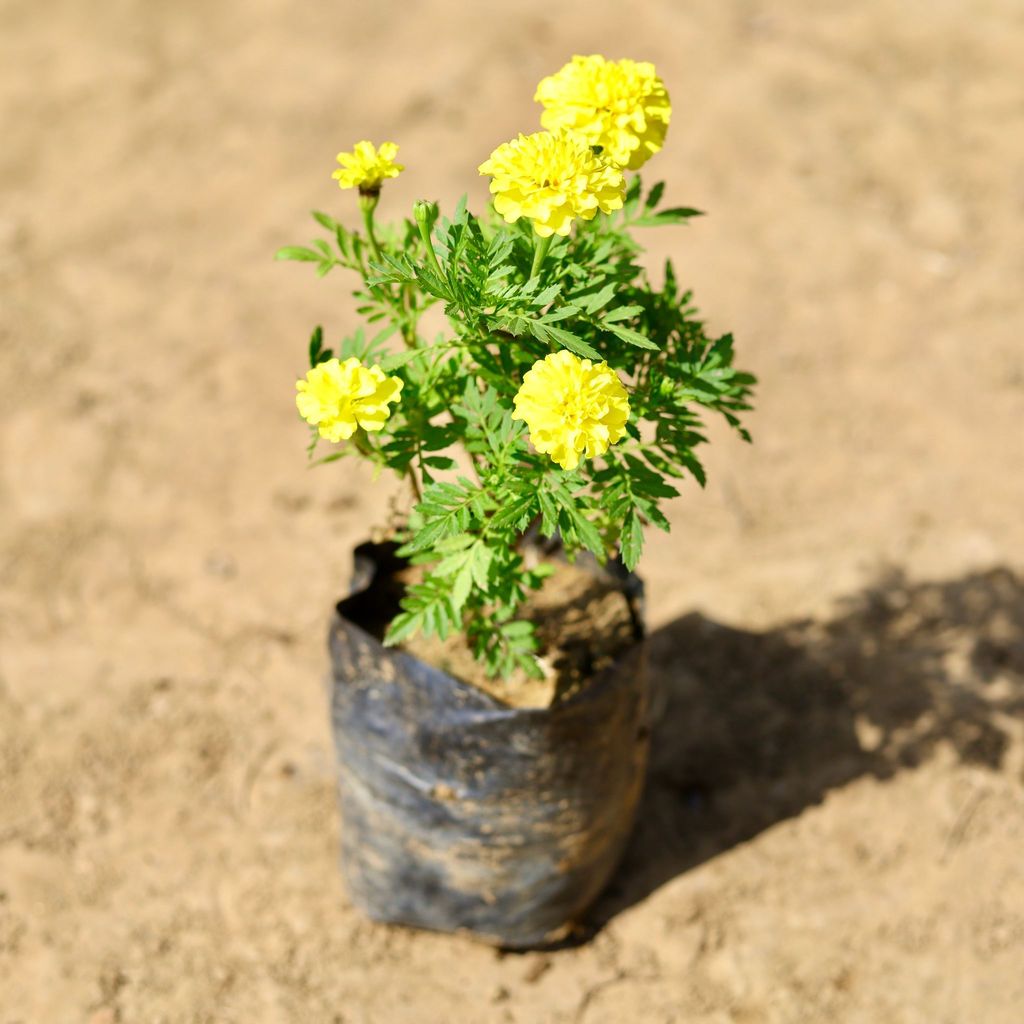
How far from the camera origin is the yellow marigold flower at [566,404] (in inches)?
72.8

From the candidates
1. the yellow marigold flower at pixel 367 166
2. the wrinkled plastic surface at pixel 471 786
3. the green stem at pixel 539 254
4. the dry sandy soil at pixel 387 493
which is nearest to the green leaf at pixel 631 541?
the green stem at pixel 539 254

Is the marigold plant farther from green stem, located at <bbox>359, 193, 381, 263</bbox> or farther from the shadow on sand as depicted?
the shadow on sand

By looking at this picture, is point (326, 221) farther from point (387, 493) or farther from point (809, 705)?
point (809, 705)

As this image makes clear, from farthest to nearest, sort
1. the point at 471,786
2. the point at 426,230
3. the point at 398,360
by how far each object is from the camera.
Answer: the point at 471,786 → the point at 398,360 → the point at 426,230

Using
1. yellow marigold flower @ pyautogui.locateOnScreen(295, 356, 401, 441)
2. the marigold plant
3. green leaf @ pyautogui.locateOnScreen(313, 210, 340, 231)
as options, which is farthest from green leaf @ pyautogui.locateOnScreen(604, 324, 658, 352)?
green leaf @ pyautogui.locateOnScreen(313, 210, 340, 231)

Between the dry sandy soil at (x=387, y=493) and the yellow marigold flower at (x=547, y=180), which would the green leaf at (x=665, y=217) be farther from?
the dry sandy soil at (x=387, y=493)

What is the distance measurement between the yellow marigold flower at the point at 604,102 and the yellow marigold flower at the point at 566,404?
Result: 15.3 inches

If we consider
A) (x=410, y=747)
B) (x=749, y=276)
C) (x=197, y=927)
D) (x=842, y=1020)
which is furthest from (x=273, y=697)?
(x=749, y=276)

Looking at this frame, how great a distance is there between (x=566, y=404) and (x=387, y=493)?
2.45m

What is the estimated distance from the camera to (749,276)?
4953 mm

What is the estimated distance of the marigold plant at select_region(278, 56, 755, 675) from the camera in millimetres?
1867

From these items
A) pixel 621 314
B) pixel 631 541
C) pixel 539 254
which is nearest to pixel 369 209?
pixel 539 254

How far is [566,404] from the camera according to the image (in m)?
1.86

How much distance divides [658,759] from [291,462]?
171cm
